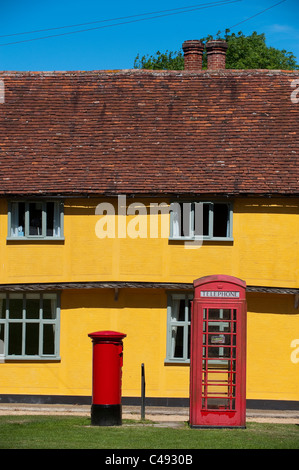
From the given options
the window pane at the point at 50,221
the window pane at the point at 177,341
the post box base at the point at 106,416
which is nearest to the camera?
the post box base at the point at 106,416

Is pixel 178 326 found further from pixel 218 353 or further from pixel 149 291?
pixel 218 353

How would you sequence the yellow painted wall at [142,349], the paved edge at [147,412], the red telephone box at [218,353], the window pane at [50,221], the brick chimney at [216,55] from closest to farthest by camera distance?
1. the red telephone box at [218,353]
2. the paved edge at [147,412]
3. the yellow painted wall at [142,349]
4. the window pane at [50,221]
5. the brick chimney at [216,55]

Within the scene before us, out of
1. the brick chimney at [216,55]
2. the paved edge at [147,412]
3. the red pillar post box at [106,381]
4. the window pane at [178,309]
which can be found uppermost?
the brick chimney at [216,55]

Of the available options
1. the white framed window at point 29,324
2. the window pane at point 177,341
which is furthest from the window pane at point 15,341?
the window pane at point 177,341

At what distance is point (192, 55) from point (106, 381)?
15.2 metres

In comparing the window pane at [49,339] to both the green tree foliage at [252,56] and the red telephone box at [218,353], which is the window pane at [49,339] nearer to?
the red telephone box at [218,353]

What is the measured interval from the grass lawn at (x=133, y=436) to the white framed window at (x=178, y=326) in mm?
6148

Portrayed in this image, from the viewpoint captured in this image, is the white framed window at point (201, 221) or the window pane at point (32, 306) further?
the window pane at point (32, 306)

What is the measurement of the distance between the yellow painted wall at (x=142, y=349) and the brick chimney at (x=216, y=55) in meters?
8.58

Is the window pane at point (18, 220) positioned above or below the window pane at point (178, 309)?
above

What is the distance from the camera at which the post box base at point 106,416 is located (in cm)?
1862

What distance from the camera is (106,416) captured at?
18.6m

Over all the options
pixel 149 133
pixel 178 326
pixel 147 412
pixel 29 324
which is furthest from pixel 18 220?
pixel 147 412

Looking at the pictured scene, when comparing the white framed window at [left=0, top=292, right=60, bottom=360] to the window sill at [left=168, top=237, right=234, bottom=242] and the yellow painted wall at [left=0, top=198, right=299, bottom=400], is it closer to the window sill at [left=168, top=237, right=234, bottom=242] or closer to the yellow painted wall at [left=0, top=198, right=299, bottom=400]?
the yellow painted wall at [left=0, top=198, right=299, bottom=400]
